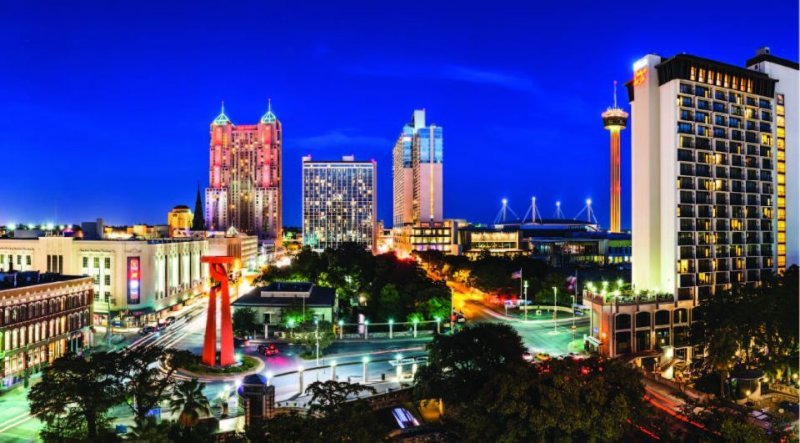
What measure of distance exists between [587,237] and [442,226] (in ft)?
162

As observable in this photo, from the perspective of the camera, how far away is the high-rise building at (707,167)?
63656 millimetres

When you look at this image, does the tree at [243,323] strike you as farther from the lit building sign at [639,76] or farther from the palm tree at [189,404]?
the lit building sign at [639,76]

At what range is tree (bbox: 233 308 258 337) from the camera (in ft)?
228

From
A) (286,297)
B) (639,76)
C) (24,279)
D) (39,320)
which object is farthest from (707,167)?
(24,279)

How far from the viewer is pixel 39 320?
58.5 metres

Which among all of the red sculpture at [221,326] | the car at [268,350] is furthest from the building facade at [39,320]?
the car at [268,350]

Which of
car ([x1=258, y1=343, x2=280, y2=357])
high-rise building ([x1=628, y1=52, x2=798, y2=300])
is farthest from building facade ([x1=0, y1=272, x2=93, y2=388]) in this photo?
high-rise building ([x1=628, y1=52, x2=798, y2=300])

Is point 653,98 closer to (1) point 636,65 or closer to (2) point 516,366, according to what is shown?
(1) point 636,65

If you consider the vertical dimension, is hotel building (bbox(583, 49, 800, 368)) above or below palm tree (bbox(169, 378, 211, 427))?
above

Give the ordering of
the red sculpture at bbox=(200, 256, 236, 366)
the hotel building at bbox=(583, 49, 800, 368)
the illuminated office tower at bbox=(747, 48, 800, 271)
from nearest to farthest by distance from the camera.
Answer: the red sculpture at bbox=(200, 256, 236, 366) < the hotel building at bbox=(583, 49, 800, 368) < the illuminated office tower at bbox=(747, 48, 800, 271)

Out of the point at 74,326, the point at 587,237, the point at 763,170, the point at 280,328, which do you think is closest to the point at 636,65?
the point at 763,170

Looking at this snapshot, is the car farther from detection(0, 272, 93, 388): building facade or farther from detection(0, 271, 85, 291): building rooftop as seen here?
detection(0, 271, 85, 291): building rooftop

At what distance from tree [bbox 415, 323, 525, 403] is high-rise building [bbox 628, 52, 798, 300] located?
101 ft

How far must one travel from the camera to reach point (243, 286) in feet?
428
